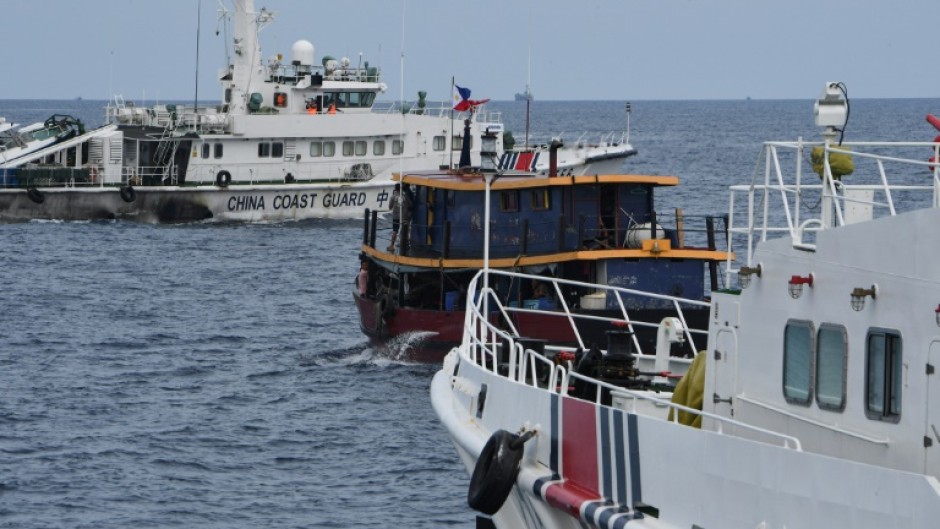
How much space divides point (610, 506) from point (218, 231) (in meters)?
45.1

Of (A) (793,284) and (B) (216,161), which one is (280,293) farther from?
(A) (793,284)

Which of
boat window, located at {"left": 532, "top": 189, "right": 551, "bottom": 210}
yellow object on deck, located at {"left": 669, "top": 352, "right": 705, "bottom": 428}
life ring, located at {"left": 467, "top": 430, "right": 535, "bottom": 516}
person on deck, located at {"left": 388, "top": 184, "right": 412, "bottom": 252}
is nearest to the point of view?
yellow object on deck, located at {"left": 669, "top": 352, "right": 705, "bottom": 428}

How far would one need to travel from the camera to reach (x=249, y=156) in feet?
187

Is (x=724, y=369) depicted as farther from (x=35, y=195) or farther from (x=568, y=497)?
(x=35, y=195)

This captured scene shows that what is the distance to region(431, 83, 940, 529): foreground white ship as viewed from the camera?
10.6 metres

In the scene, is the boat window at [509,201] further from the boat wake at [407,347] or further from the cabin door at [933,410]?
the cabin door at [933,410]

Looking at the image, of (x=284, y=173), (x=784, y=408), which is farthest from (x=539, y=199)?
(x=284, y=173)

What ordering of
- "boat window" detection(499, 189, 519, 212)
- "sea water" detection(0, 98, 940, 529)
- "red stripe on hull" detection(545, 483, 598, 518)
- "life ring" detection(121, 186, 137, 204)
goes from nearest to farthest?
"red stripe on hull" detection(545, 483, 598, 518)
"sea water" detection(0, 98, 940, 529)
"boat window" detection(499, 189, 519, 212)
"life ring" detection(121, 186, 137, 204)

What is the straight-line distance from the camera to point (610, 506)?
13.1 metres

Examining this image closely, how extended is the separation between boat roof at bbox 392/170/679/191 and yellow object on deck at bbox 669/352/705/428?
1399 centimetres

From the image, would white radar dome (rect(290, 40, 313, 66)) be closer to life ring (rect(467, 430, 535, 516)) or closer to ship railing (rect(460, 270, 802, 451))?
ship railing (rect(460, 270, 802, 451))

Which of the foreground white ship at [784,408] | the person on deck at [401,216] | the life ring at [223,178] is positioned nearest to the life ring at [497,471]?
the foreground white ship at [784,408]

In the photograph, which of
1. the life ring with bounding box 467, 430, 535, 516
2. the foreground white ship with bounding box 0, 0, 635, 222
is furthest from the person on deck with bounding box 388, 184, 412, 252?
the foreground white ship with bounding box 0, 0, 635, 222

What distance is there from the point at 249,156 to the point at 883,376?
47370 millimetres
